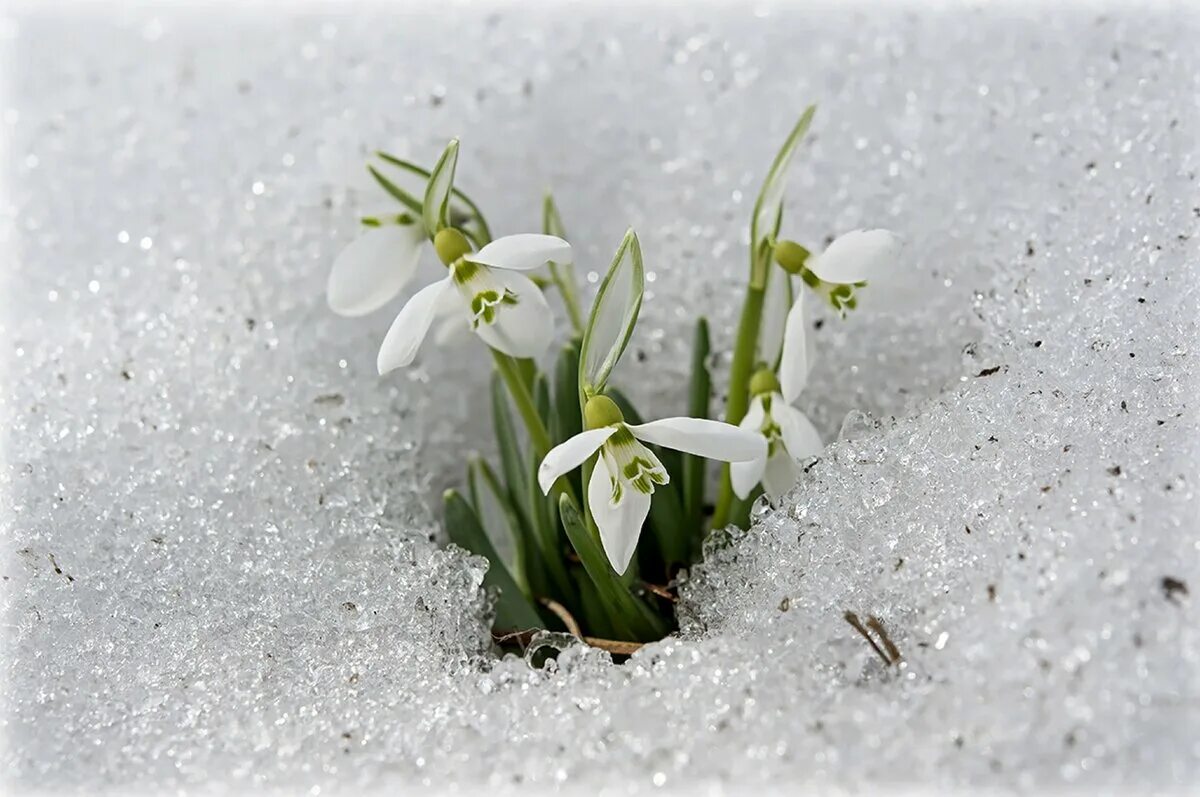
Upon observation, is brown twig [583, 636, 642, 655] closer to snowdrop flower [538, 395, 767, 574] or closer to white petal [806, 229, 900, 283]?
snowdrop flower [538, 395, 767, 574]

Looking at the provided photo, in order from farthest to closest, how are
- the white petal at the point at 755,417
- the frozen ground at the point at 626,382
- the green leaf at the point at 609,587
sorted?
1. the white petal at the point at 755,417
2. the green leaf at the point at 609,587
3. the frozen ground at the point at 626,382

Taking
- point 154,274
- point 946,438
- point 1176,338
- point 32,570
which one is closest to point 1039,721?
point 946,438

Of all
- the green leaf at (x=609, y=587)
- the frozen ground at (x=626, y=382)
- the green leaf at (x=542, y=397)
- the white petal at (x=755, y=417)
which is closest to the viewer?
the frozen ground at (x=626, y=382)

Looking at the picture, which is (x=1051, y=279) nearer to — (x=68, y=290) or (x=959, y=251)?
(x=959, y=251)

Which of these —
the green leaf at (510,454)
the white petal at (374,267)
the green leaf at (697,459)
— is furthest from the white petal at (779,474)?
the white petal at (374,267)

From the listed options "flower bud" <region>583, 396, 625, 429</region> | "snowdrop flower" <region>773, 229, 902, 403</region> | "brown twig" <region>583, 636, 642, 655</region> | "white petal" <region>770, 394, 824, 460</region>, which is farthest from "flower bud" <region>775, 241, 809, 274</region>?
"brown twig" <region>583, 636, 642, 655</region>

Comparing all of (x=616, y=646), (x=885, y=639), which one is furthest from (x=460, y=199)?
(x=885, y=639)

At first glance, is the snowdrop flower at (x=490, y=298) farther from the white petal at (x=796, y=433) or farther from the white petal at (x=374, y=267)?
the white petal at (x=796, y=433)

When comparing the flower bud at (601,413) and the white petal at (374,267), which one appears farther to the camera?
the white petal at (374,267)
